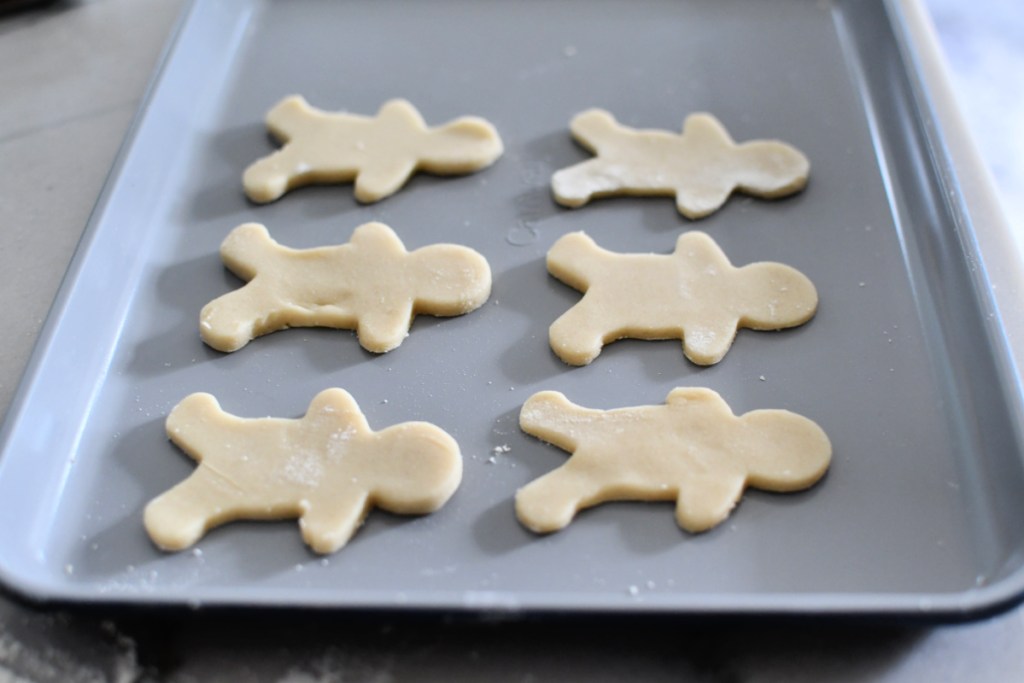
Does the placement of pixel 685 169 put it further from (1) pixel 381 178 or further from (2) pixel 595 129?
(1) pixel 381 178

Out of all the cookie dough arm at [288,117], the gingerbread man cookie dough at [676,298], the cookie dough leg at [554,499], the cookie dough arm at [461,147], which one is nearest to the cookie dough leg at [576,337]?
the gingerbread man cookie dough at [676,298]

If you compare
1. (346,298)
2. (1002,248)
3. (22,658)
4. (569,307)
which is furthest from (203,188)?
(1002,248)

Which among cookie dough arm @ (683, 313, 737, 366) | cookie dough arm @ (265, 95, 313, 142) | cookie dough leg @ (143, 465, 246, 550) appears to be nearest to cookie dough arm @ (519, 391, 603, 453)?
cookie dough arm @ (683, 313, 737, 366)

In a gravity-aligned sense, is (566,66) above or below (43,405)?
above

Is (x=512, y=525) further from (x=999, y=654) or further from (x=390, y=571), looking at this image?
(x=999, y=654)

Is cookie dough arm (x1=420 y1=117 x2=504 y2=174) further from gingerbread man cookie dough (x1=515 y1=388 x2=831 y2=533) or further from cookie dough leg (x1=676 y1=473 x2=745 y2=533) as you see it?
cookie dough leg (x1=676 y1=473 x2=745 y2=533)

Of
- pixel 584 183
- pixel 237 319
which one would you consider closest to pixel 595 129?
pixel 584 183

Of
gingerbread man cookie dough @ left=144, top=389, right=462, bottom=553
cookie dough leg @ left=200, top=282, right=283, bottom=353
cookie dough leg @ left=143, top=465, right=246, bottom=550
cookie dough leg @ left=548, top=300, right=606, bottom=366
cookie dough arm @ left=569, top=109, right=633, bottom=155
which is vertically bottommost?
cookie dough leg @ left=143, top=465, right=246, bottom=550
